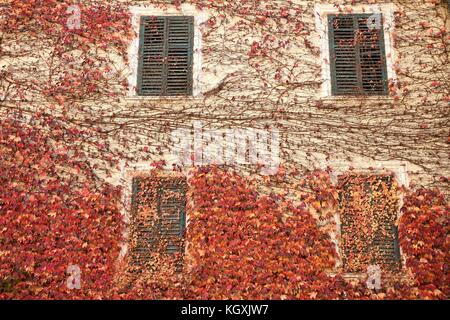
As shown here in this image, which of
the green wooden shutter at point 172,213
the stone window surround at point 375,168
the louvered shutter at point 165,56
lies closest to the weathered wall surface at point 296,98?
the stone window surround at point 375,168

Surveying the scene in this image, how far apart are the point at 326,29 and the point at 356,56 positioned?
2.75ft

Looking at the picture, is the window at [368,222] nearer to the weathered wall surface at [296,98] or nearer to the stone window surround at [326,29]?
the weathered wall surface at [296,98]

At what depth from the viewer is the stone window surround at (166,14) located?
10102 mm

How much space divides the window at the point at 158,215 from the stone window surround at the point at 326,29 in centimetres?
343

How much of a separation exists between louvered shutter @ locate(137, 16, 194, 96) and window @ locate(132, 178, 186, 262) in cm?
188

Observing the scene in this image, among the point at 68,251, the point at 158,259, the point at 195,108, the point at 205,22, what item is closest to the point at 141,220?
the point at 158,259

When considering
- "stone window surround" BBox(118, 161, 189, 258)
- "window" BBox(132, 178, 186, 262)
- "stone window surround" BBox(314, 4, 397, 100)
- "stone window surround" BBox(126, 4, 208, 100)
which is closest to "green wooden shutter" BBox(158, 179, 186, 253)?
"window" BBox(132, 178, 186, 262)

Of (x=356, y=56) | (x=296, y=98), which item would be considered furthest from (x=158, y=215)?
(x=356, y=56)

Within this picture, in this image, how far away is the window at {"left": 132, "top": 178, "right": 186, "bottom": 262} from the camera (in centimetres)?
910

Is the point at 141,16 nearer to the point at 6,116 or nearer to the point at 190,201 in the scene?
the point at 6,116

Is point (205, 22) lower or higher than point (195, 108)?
higher

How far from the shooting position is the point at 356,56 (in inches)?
407

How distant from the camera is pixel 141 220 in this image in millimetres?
9219
